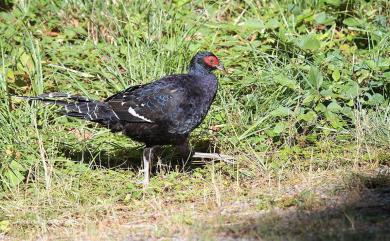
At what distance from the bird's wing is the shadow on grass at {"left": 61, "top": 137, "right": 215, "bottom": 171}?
0.61 meters

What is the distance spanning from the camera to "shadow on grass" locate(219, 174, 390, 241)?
4.98m

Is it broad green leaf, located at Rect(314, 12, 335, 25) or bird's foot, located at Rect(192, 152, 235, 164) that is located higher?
broad green leaf, located at Rect(314, 12, 335, 25)

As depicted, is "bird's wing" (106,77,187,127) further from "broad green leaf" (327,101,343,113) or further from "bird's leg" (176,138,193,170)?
"broad green leaf" (327,101,343,113)

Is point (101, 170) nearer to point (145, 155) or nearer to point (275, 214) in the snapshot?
point (145, 155)

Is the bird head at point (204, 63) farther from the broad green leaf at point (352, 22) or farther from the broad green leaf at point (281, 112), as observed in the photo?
the broad green leaf at point (352, 22)

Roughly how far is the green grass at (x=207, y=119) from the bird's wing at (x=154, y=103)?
0.60 m

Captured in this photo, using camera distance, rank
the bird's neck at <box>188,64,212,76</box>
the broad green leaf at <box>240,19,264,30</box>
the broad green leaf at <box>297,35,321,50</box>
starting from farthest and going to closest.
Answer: the broad green leaf at <box>240,19,264,30</box> < the broad green leaf at <box>297,35,321,50</box> < the bird's neck at <box>188,64,212,76</box>

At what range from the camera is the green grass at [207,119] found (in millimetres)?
5992

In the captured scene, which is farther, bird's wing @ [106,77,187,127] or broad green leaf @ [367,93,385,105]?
broad green leaf @ [367,93,385,105]

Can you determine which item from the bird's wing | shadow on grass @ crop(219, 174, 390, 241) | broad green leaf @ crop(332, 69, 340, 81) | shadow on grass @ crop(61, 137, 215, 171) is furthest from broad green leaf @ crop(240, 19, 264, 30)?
shadow on grass @ crop(219, 174, 390, 241)

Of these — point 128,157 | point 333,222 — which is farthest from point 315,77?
point 333,222

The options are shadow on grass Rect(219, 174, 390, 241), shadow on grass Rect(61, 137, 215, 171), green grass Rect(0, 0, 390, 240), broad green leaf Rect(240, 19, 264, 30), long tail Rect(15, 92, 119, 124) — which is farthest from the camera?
broad green leaf Rect(240, 19, 264, 30)

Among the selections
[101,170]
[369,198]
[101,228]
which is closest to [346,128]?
[369,198]

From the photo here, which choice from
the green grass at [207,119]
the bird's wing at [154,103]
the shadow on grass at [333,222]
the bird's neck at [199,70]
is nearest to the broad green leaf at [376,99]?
the green grass at [207,119]
